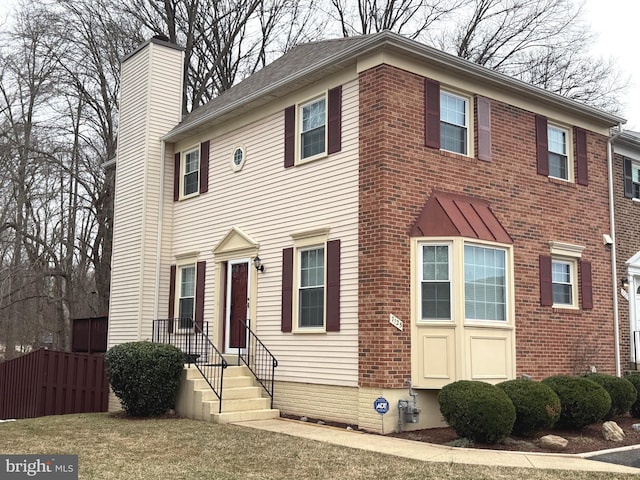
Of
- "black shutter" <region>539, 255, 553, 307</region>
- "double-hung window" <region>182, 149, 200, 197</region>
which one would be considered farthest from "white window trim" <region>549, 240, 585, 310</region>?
"double-hung window" <region>182, 149, 200, 197</region>

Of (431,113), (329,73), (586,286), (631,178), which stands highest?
(329,73)

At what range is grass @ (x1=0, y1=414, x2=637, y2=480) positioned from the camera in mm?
7691

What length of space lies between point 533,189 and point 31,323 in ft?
87.6

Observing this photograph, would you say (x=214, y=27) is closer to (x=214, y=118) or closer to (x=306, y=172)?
(x=214, y=118)

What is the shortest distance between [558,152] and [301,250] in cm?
587

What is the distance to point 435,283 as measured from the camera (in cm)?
1161

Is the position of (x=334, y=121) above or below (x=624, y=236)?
above

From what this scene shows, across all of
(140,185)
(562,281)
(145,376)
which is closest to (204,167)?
(140,185)

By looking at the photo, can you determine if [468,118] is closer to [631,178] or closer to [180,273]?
[631,178]

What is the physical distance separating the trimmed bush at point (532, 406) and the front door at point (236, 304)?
19.3 ft

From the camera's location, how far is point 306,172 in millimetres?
13289

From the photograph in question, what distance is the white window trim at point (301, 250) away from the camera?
12438 mm

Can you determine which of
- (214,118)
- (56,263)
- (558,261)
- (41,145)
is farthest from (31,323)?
(558,261)

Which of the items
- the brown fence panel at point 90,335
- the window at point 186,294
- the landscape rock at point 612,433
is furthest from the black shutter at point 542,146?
the brown fence panel at point 90,335
